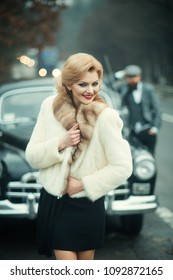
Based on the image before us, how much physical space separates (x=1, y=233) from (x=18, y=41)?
3847 mm

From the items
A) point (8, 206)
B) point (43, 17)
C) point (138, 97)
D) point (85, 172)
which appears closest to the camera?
point (85, 172)

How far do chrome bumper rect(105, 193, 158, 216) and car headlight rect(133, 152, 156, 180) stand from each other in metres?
0.17

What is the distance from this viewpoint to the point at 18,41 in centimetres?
808

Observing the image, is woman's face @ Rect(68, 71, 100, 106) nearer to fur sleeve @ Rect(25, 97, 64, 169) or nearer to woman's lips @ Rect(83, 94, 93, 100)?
woman's lips @ Rect(83, 94, 93, 100)

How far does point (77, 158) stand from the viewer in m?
2.62

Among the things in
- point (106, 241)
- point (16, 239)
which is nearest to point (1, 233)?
point (16, 239)

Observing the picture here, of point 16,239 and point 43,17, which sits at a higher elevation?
point 43,17

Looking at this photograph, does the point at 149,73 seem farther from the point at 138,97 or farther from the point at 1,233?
the point at 1,233

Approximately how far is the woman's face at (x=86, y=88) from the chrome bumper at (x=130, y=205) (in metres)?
1.94

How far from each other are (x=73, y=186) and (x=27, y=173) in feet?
6.08

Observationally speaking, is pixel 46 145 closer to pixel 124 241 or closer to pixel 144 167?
pixel 144 167

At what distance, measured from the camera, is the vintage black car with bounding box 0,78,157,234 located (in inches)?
174

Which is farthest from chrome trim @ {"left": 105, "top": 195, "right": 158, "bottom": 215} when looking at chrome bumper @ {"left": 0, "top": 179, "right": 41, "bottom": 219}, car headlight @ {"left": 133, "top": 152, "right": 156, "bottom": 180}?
chrome bumper @ {"left": 0, "top": 179, "right": 41, "bottom": 219}

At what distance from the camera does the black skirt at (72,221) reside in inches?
104
